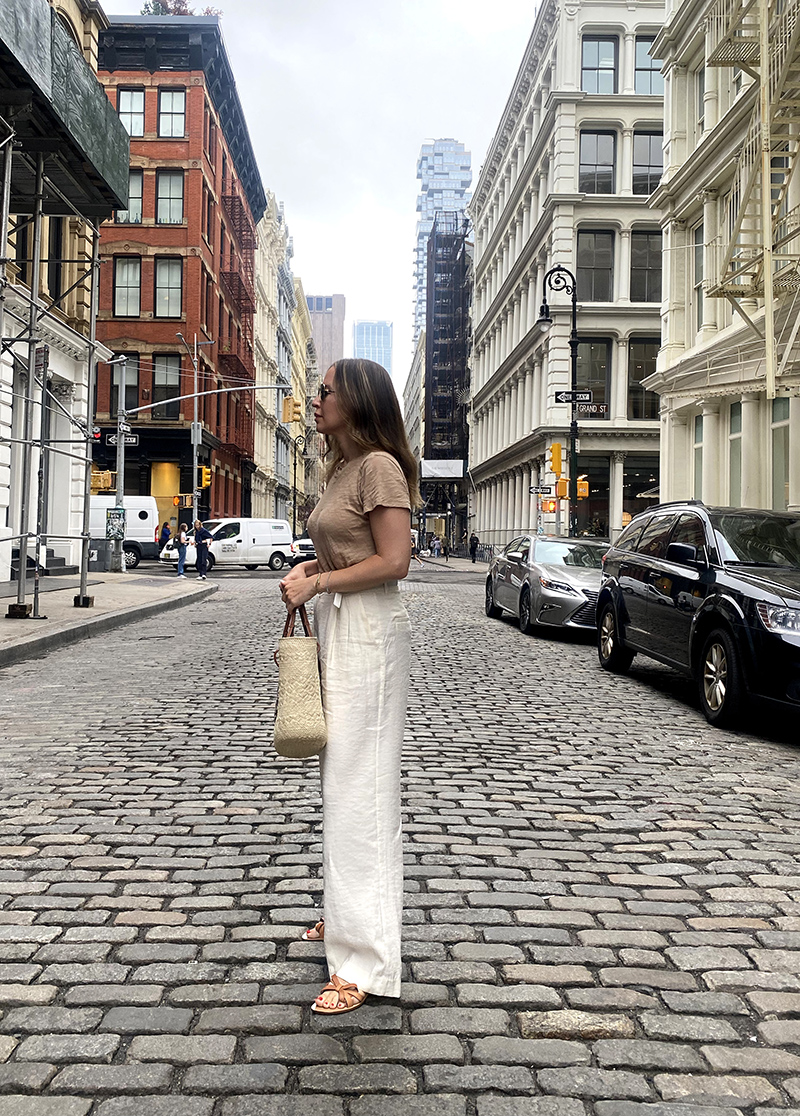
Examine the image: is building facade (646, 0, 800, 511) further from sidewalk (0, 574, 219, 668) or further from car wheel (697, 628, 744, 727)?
sidewalk (0, 574, 219, 668)

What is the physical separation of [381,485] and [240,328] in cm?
5697

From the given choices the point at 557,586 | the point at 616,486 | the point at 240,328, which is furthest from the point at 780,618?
the point at 240,328

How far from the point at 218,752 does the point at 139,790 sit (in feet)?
3.28

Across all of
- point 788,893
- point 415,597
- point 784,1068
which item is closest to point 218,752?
point 788,893

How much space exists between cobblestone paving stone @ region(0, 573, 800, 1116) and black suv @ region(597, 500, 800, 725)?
53cm

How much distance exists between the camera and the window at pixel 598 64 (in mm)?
43219

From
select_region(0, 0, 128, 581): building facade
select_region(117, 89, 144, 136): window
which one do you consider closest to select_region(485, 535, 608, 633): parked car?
select_region(0, 0, 128, 581): building facade

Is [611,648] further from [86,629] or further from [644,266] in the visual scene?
[644,266]

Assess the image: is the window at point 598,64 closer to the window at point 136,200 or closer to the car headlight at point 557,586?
the window at point 136,200

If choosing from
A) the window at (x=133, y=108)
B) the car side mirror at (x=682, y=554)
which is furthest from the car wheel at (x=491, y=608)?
the window at (x=133, y=108)

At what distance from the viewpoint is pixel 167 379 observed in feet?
142

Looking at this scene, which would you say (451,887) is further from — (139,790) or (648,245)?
(648,245)

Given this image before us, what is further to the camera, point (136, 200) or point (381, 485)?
point (136, 200)

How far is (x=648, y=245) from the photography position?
4381 centimetres
